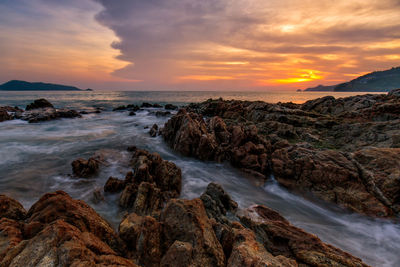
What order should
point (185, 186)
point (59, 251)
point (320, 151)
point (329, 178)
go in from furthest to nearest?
point (320, 151)
point (185, 186)
point (329, 178)
point (59, 251)

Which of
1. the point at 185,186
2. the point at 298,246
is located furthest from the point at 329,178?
the point at 185,186

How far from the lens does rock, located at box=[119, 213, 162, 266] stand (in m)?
3.87

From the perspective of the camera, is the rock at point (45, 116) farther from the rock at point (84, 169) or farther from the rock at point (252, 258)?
the rock at point (252, 258)

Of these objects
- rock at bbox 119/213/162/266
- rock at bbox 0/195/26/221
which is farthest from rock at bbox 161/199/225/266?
rock at bbox 0/195/26/221

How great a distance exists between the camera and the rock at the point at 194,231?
3648mm

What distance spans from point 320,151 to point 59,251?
1159 centimetres

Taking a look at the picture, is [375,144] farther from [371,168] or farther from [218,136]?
[218,136]

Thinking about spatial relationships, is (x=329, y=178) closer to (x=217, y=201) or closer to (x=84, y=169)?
(x=217, y=201)

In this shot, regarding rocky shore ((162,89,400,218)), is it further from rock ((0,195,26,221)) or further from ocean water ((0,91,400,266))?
rock ((0,195,26,221))

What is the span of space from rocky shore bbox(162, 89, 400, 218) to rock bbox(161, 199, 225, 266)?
23.5ft

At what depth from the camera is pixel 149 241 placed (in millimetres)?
3996

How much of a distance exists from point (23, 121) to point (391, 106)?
147 ft

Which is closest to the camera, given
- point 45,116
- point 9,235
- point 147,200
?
point 9,235

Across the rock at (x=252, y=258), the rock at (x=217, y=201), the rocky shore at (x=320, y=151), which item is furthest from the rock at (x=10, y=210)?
the rocky shore at (x=320, y=151)
